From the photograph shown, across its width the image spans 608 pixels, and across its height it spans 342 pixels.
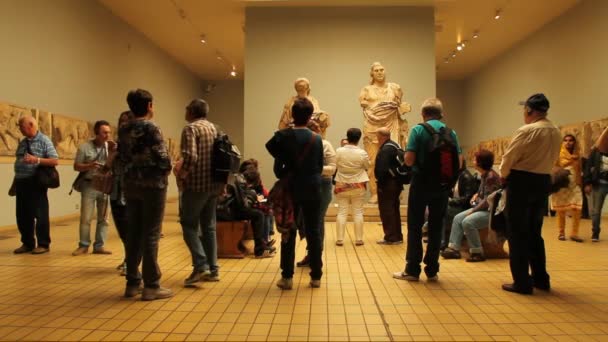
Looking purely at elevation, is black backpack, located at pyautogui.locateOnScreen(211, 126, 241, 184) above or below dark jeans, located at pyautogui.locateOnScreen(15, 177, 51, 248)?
above

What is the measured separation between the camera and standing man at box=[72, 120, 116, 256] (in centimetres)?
638

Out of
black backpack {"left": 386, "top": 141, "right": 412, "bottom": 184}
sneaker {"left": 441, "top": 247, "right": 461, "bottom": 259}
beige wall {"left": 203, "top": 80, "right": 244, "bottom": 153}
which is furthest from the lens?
beige wall {"left": 203, "top": 80, "right": 244, "bottom": 153}

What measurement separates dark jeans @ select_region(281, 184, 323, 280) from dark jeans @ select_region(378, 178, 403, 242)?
3205 mm

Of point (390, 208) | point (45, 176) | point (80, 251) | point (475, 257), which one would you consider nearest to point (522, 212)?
point (475, 257)

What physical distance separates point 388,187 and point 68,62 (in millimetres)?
→ 8458

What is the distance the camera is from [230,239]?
6.43m

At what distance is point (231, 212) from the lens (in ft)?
21.0

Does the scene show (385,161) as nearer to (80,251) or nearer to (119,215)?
(119,215)

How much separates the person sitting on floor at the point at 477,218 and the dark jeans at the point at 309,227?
2440mm

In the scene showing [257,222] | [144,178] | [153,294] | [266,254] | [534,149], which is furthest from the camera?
[266,254]

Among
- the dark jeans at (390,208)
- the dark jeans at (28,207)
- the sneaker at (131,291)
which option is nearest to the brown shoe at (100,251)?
the dark jeans at (28,207)

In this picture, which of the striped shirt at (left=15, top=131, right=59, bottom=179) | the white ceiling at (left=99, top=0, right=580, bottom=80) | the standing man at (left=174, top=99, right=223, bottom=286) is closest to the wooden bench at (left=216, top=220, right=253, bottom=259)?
the standing man at (left=174, top=99, right=223, bottom=286)

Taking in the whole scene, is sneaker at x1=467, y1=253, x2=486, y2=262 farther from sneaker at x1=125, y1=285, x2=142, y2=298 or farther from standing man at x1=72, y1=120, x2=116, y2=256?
standing man at x1=72, y1=120, x2=116, y2=256

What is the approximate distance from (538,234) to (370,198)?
26.2 feet
